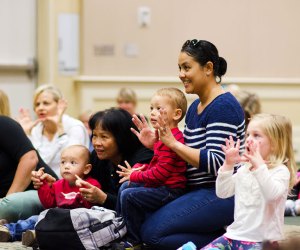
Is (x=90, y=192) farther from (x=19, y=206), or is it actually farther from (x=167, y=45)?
(x=167, y=45)

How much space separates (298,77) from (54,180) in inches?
189

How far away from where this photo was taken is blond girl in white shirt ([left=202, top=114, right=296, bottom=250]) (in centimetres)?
354

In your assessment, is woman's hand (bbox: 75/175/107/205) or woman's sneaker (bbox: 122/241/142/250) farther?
woman's hand (bbox: 75/175/107/205)

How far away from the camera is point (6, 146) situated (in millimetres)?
4883

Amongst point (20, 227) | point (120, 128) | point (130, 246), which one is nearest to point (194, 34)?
point (120, 128)

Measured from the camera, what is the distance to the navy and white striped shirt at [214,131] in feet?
12.9

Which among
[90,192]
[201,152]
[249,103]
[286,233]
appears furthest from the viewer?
[249,103]

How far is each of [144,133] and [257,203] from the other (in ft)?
2.80

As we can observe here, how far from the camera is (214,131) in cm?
394

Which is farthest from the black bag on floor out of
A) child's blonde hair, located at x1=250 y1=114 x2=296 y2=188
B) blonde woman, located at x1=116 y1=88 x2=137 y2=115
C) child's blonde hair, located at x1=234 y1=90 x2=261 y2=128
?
blonde woman, located at x1=116 y1=88 x2=137 y2=115

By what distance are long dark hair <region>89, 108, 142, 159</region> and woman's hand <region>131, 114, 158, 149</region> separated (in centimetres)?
24

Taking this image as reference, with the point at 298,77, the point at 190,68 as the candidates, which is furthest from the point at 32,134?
the point at 298,77

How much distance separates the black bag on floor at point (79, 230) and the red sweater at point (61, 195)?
1.38 ft

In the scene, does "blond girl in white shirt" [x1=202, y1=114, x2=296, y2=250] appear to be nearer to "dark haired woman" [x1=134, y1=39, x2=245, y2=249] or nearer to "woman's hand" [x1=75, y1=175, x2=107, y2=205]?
"dark haired woman" [x1=134, y1=39, x2=245, y2=249]
